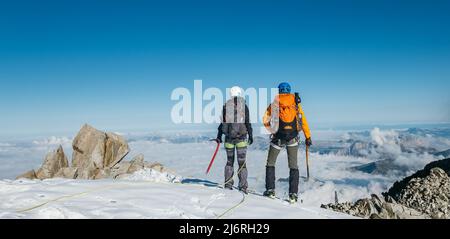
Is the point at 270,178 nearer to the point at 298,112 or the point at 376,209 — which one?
the point at 298,112

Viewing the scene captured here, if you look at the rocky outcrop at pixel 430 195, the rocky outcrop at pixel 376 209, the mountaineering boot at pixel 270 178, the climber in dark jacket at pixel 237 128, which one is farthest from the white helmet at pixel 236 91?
the rocky outcrop at pixel 430 195

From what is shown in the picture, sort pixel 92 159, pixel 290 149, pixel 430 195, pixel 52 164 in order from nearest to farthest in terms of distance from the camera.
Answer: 1. pixel 290 149
2. pixel 430 195
3. pixel 52 164
4. pixel 92 159

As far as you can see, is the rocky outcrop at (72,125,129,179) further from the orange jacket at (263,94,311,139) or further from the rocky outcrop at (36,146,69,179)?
the orange jacket at (263,94,311,139)

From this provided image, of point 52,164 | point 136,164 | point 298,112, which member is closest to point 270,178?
point 298,112

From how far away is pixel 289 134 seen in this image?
13.2m

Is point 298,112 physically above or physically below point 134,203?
above

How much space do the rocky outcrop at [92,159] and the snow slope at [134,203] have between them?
13357mm

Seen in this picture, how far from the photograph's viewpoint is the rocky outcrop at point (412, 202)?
17094mm

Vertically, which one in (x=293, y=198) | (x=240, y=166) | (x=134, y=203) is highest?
(x=240, y=166)

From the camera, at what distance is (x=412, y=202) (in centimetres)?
2023

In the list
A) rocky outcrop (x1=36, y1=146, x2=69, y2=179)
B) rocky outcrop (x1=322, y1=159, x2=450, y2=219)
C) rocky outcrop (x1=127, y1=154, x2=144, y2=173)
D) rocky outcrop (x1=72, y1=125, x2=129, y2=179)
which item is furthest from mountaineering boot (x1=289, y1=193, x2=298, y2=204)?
rocky outcrop (x1=36, y1=146, x2=69, y2=179)

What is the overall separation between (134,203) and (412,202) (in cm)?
1638
